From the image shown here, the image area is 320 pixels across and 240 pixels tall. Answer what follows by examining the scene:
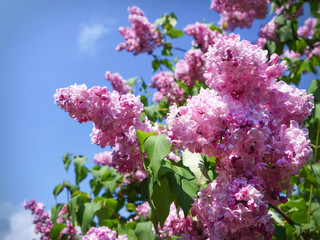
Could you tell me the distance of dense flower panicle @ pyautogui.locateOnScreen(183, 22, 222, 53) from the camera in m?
3.35

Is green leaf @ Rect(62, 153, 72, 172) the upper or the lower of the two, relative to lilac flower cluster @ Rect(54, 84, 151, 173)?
upper

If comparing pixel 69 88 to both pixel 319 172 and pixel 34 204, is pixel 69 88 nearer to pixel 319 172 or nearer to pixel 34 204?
pixel 319 172

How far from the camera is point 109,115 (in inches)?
56.5

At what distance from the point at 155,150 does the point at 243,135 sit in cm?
35

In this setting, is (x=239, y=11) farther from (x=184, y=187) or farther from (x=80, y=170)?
(x=184, y=187)

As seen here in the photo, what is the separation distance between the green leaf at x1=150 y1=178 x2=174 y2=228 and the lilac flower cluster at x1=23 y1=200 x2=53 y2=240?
9.18 ft

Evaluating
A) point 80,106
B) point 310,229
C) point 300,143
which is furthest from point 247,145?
point 310,229

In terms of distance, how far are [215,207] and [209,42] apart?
2592 millimetres

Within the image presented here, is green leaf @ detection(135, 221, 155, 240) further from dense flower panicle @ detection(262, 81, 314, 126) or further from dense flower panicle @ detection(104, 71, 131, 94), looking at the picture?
dense flower panicle @ detection(104, 71, 131, 94)

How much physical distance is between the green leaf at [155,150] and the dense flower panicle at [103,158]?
2.52 meters

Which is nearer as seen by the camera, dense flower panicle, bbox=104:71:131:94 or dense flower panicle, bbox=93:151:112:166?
dense flower panicle, bbox=104:71:131:94

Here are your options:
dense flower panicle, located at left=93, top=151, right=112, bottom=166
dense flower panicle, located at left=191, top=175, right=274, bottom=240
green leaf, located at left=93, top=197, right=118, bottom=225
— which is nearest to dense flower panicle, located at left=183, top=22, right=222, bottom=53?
dense flower panicle, located at left=93, top=151, right=112, bottom=166

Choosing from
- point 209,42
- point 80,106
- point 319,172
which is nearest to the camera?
point 80,106

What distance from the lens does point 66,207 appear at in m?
3.42
